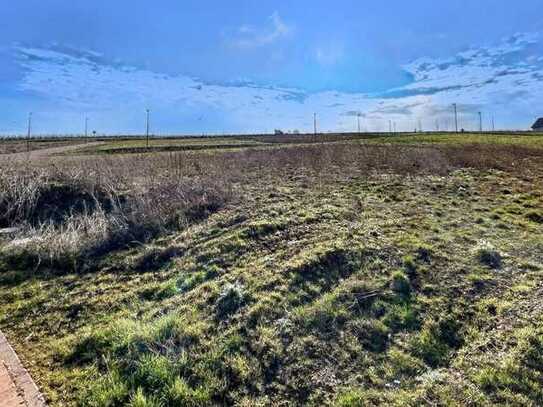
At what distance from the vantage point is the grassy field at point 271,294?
4.00 metres

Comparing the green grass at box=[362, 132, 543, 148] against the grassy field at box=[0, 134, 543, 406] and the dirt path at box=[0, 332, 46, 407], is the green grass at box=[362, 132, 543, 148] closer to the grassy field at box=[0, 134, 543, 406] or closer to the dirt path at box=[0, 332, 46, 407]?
the grassy field at box=[0, 134, 543, 406]

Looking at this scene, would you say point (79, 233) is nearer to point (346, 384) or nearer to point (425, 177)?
point (346, 384)

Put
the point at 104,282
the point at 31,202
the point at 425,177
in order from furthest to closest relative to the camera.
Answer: the point at 425,177
the point at 31,202
the point at 104,282

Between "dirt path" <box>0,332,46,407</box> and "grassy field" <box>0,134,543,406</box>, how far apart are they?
4.9 inches

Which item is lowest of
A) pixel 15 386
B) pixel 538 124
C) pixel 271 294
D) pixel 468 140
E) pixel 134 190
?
pixel 15 386

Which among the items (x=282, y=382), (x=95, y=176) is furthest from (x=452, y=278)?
(x=95, y=176)

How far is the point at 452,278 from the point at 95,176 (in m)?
10.4

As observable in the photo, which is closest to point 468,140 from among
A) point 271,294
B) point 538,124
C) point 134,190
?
point 134,190

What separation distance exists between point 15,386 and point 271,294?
311cm

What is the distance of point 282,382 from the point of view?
4.01 metres

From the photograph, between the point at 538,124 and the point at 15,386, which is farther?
the point at 538,124

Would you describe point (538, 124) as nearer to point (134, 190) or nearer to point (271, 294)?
point (134, 190)

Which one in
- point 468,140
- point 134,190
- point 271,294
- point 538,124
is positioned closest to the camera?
point 271,294

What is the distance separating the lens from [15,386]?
3861 mm
